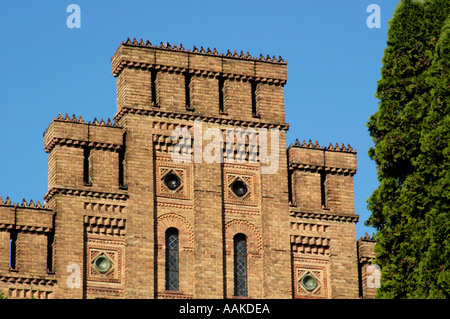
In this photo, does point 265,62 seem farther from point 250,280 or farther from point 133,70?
point 250,280

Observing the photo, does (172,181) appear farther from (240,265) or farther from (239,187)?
(240,265)

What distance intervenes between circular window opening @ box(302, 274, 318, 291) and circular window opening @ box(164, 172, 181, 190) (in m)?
6.06

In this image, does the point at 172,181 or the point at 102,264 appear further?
the point at 172,181

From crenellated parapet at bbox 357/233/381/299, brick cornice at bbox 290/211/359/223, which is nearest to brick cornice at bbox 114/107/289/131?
brick cornice at bbox 290/211/359/223

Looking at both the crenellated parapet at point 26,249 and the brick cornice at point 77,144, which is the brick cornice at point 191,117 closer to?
the brick cornice at point 77,144

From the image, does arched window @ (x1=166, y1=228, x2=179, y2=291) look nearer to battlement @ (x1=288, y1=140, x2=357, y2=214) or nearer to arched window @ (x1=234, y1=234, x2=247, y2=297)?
arched window @ (x1=234, y1=234, x2=247, y2=297)

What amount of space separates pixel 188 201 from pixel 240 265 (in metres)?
→ 3.13

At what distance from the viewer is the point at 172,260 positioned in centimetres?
4875

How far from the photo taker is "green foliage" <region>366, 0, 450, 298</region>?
124 ft

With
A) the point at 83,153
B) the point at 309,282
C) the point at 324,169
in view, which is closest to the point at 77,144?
the point at 83,153

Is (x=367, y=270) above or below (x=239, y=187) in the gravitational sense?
below
